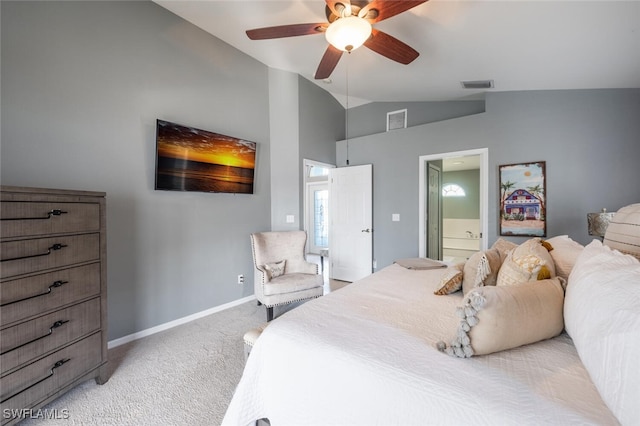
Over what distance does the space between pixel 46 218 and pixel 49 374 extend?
0.93 metres

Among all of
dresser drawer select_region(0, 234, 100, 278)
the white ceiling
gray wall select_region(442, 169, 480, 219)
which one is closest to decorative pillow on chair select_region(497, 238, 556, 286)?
the white ceiling

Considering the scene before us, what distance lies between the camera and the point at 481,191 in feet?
11.8

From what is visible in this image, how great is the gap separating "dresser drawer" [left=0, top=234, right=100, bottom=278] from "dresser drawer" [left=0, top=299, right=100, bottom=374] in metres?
0.30

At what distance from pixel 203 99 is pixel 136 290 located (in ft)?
7.14

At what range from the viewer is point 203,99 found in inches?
119

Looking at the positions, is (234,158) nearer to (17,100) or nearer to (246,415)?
(17,100)

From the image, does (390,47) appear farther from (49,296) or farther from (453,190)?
(453,190)

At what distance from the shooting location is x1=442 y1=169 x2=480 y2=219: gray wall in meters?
7.30

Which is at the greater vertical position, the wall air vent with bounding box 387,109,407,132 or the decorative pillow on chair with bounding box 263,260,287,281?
the wall air vent with bounding box 387,109,407,132

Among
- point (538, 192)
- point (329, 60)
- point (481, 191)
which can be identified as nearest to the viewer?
point (329, 60)

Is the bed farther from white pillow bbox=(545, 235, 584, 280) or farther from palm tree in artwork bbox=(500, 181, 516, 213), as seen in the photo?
palm tree in artwork bbox=(500, 181, 516, 213)

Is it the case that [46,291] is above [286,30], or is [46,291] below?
below

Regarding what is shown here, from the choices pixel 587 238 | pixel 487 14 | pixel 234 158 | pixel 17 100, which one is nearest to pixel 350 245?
pixel 234 158

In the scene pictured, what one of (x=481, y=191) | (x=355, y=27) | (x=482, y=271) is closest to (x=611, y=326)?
(x=482, y=271)
